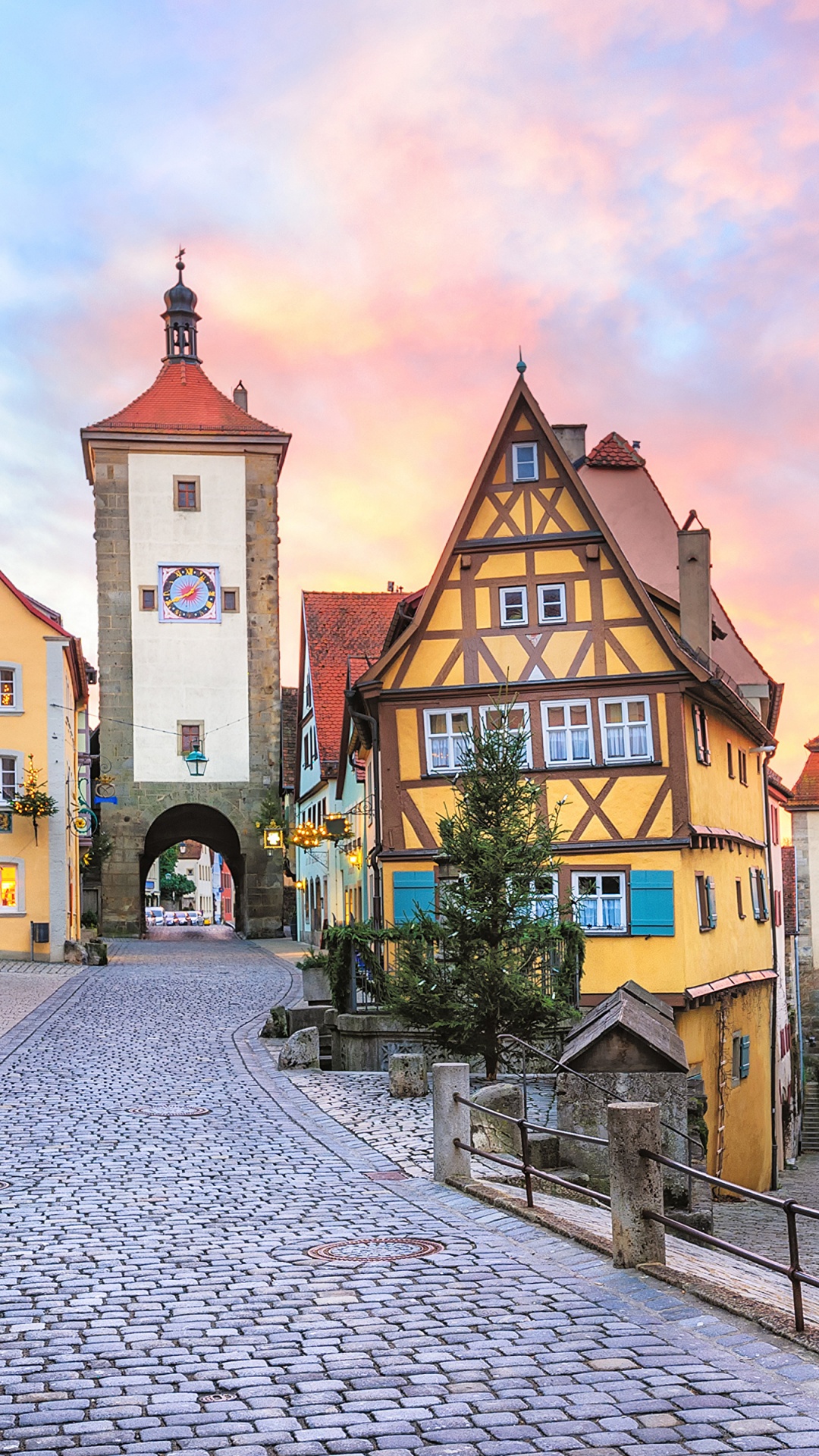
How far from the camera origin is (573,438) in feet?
112

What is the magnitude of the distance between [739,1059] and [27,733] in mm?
19647

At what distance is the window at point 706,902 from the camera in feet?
84.9

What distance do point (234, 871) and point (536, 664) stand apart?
139ft

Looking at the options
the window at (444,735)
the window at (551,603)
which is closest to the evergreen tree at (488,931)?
the window at (444,735)

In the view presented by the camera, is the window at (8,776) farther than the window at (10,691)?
No

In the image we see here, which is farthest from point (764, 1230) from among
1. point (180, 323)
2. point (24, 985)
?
point (180, 323)

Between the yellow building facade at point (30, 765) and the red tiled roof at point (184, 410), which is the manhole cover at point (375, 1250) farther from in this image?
the red tiled roof at point (184, 410)

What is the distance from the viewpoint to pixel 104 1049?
21578mm

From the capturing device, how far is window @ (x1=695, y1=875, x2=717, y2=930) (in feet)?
84.9

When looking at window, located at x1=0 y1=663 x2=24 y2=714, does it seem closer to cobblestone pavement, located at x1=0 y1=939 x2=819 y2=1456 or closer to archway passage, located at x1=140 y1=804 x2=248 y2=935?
archway passage, located at x1=140 y1=804 x2=248 y2=935

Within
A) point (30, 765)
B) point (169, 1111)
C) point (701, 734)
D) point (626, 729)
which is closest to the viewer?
point (169, 1111)

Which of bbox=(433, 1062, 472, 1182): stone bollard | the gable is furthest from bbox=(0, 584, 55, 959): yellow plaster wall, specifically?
bbox=(433, 1062, 472, 1182): stone bollard

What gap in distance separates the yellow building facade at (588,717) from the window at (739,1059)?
0.14m

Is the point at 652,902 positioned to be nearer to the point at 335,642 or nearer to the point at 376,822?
the point at 376,822
